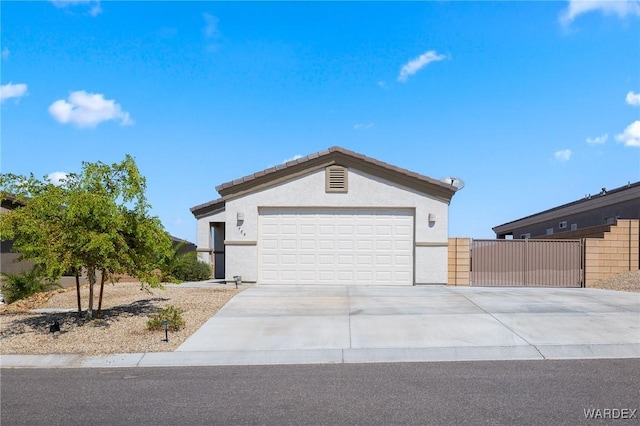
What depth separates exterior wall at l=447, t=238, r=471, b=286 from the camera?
63.5ft

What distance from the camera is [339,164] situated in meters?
19.3

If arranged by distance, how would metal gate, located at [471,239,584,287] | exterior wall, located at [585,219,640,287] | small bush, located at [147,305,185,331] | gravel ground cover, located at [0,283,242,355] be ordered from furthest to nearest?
exterior wall, located at [585,219,640,287] → metal gate, located at [471,239,584,287] → small bush, located at [147,305,185,331] → gravel ground cover, located at [0,283,242,355]

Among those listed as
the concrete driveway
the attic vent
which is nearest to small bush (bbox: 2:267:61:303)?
the concrete driveway

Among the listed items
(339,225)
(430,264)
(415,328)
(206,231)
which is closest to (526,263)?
(430,264)

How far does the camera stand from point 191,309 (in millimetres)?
14039

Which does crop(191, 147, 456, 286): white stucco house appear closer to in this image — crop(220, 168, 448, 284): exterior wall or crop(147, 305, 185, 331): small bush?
crop(220, 168, 448, 284): exterior wall

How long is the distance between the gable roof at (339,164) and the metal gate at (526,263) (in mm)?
2475

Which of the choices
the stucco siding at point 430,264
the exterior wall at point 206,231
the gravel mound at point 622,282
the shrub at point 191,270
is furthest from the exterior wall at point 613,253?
the exterior wall at point 206,231

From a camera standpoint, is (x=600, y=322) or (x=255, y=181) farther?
(x=255, y=181)

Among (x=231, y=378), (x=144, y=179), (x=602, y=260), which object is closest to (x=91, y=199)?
(x=144, y=179)

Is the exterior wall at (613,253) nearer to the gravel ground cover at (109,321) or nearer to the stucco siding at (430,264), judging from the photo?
the gravel ground cover at (109,321)

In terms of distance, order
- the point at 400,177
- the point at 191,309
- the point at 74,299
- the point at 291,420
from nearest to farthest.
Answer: the point at 291,420
the point at 191,309
the point at 74,299
the point at 400,177

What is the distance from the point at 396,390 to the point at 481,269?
12.7m

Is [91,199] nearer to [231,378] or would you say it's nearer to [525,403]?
[231,378]
